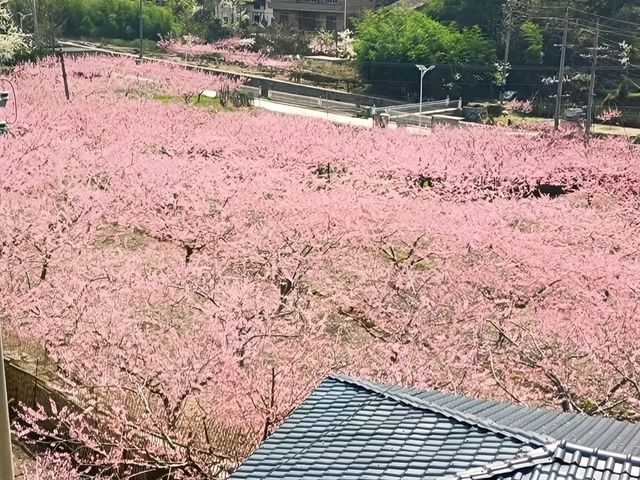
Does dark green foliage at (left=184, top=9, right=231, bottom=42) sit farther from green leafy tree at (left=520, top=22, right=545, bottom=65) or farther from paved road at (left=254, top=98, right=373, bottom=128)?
green leafy tree at (left=520, top=22, right=545, bottom=65)

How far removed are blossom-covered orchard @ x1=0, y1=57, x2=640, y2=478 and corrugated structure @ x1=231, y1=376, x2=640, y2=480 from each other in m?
2.85

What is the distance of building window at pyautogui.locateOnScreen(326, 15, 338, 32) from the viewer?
55.2m

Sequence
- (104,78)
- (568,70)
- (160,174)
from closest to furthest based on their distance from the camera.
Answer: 1. (160,174)
2. (104,78)
3. (568,70)

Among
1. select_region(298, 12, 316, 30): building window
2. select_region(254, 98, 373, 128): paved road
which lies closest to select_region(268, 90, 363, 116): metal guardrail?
select_region(254, 98, 373, 128): paved road

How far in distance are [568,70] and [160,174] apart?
30.1 metres

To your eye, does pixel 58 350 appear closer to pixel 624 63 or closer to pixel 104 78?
pixel 104 78

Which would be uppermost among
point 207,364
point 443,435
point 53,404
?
point 443,435

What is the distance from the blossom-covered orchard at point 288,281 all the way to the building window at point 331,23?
35.6 m

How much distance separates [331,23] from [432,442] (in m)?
53.4

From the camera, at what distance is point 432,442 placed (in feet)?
15.8

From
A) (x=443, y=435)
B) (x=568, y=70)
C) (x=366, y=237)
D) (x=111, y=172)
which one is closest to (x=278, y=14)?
(x=568, y=70)

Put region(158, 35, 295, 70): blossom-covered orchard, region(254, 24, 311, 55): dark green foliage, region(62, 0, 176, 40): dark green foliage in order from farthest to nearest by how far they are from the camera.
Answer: region(62, 0, 176, 40): dark green foliage → region(254, 24, 311, 55): dark green foliage → region(158, 35, 295, 70): blossom-covered orchard

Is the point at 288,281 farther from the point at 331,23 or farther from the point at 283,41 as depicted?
the point at 331,23

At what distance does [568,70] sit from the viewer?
41.0 metres
